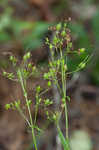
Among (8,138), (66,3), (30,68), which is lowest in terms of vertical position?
(8,138)

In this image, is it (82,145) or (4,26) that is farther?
(4,26)

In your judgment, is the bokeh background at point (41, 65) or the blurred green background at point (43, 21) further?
the blurred green background at point (43, 21)

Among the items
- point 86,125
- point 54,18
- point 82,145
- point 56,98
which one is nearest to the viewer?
point 56,98

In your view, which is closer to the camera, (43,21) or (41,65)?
(41,65)

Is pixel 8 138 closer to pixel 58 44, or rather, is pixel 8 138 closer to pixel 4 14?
pixel 4 14

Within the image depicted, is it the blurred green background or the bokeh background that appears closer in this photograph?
the bokeh background

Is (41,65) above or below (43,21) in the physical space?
below

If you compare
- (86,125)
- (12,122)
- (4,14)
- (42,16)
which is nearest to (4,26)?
(4,14)

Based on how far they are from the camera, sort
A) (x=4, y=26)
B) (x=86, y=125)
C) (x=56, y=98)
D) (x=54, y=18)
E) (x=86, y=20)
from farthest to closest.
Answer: (x=86, y=20) < (x=54, y=18) < (x=4, y=26) < (x=86, y=125) < (x=56, y=98)
